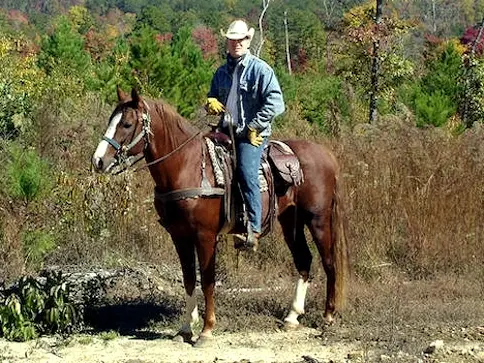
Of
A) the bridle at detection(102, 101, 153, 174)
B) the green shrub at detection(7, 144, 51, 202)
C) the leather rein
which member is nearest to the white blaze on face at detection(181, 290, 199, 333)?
the leather rein

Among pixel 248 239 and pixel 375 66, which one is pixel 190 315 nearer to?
pixel 248 239

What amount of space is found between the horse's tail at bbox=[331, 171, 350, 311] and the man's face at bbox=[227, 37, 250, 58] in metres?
1.62

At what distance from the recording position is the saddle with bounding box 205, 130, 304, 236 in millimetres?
6629

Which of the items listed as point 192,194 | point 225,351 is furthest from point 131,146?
point 225,351

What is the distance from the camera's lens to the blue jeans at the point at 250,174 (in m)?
6.59

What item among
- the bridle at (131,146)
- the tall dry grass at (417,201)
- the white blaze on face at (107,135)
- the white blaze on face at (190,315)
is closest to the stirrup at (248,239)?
the white blaze on face at (190,315)

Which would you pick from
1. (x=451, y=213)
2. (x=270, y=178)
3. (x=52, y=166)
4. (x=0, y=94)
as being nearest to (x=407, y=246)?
(x=451, y=213)

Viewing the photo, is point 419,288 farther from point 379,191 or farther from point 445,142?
point 445,142

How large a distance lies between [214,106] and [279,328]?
2117mm

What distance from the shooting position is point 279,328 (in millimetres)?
7137

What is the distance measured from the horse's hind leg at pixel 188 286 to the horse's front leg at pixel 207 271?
17cm

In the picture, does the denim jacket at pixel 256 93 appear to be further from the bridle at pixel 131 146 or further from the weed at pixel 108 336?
the weed at pixel 108 336

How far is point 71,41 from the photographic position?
3194cm

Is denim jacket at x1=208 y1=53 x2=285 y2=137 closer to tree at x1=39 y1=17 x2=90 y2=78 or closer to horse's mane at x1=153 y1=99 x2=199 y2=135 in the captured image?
horse's mane at x1=153 y1=99 x2=199 y2=135
